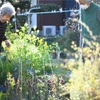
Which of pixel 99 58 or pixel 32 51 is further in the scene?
pixel 32 51

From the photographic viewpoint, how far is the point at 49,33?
51.9ft

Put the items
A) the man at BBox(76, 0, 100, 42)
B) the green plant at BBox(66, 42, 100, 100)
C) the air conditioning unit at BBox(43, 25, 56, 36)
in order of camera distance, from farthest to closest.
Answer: the air conditioning unit at BBox(43, 25, 56, 36), the man at BBox(76, 0, 100, 42), the green plant at BBox(66, 42, 100, 100)

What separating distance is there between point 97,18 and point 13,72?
2.50m

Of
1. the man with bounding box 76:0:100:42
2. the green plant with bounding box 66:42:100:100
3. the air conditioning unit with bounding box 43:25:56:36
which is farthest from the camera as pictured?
the air conditioning unit with bounding box 43:25:56:36

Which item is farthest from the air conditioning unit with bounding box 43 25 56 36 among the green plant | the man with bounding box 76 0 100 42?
the green plant

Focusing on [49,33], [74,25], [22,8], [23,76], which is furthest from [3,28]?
[22,8]

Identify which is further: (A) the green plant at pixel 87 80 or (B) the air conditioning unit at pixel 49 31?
(B) the air conditioning unit at pixel 49 31

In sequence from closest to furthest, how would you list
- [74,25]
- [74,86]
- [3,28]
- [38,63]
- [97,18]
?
[74,86], [38,63], [3,28], [97,18], [74,25]

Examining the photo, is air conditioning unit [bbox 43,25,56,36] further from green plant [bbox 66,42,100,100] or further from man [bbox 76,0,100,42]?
green plant [bbox 66,42,100,100]

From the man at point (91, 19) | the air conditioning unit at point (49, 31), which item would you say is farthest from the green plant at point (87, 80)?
the air conditioning unit at point (49, 31)

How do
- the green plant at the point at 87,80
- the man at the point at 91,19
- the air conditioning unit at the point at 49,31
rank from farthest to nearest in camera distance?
the air conditioning unit at the point at 49,31, the man at the point at 91,19, the green plant at the point at 87,80

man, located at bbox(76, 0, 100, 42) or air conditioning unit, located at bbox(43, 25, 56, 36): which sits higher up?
man, located at bbox(76, 0, 100, 42)

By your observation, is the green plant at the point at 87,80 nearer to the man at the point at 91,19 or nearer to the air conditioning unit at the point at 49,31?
the man at the point at 91,19

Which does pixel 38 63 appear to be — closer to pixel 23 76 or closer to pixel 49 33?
pixel 23 76
